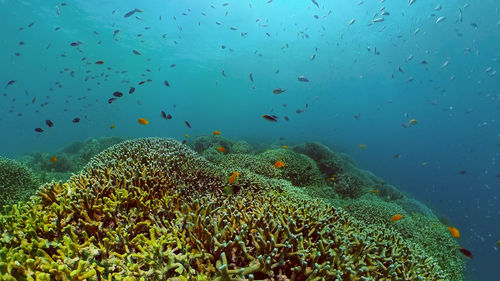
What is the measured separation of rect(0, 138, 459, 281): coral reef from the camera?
7.30 feet

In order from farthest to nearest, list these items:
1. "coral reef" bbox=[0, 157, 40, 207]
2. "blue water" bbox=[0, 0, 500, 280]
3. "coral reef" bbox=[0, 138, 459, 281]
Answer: "blue water" bbox=[0, 0, 500, 280]
"coral reef" bbox=[0, 157, 40, 207]
"coral reef" bbox=[0, 138, 459, 281]

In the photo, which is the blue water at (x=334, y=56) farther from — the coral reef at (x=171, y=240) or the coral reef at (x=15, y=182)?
the coral reef at (x=171, y=240)

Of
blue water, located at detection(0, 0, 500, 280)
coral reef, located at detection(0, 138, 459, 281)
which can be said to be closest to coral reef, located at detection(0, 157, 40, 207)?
coral reef, located at detection(0, 138, 459, 281)

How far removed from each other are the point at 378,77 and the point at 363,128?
288 feet

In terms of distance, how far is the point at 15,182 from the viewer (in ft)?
22.2

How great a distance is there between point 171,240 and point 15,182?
7.48 metres

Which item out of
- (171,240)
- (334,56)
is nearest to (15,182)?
(171,240)

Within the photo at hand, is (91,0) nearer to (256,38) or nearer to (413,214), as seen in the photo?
(256,38)

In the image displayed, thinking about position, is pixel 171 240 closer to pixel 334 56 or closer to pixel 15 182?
pixel 15 182

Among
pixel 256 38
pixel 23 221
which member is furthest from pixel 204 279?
pixel 256 38

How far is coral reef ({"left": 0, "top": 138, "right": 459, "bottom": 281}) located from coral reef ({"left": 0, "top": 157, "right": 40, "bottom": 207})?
4.25 m

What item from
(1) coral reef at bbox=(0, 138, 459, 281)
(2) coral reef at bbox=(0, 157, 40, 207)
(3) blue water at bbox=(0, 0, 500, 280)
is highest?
(3) blue water at bbox=(0, 0, 500, 280)

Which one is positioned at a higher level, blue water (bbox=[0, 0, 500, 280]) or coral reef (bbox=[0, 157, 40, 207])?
blue water (bbox=[0, 0, 500, 280])

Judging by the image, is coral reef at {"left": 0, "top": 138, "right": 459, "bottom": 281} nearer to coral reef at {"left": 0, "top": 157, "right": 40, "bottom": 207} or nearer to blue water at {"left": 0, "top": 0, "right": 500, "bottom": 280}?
coral reef at {"left": 0, "top": 157, "right": 40, "bottom": 207}
